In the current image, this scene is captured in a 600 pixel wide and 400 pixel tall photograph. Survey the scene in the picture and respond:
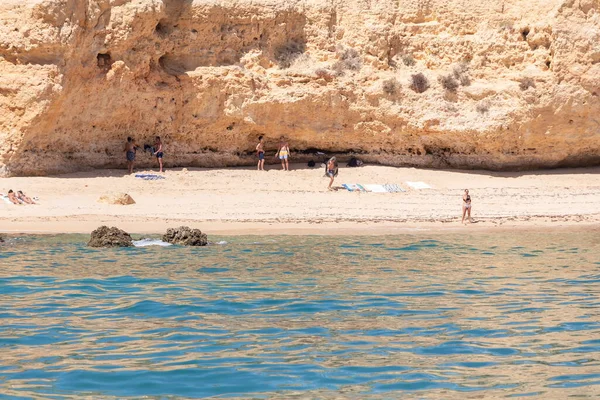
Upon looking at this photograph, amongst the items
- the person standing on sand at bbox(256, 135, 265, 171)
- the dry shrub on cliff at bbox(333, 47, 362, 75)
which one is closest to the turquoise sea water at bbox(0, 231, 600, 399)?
the person standing on sand at bbox(256, 135, 265, 171)

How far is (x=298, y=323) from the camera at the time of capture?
9102mm

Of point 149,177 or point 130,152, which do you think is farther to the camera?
point 130,152

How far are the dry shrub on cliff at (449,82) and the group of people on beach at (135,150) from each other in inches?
290

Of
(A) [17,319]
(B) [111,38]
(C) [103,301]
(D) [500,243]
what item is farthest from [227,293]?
(B) [111,38]

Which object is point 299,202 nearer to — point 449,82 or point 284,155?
point 284,155

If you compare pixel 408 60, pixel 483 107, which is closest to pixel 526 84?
pixel 483 107

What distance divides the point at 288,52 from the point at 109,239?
10.7m

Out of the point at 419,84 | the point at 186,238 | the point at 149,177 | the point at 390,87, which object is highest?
the point at 419,84

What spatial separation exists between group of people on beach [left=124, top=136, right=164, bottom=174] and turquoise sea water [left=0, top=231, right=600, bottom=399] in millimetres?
8075

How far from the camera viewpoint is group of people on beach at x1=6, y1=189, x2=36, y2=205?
19.2 m

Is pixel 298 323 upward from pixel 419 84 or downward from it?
downward

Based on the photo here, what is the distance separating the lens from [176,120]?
23.9 meters

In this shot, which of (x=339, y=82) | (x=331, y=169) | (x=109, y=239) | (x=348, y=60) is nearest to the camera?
(x=109, y=239)

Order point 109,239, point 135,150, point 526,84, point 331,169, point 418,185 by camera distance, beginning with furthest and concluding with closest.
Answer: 1. point 526,84
2. point 135,150
3. point 418,185
4. point 331,169
5. point 109,239
